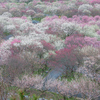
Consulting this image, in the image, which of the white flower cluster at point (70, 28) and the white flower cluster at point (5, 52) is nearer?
the white flower cluster at point (5, 52)

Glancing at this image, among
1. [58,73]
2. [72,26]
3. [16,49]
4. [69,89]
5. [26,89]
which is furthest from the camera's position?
[72,26]

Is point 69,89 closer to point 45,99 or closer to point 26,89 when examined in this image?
point 45,99

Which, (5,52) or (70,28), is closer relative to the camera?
(5,52)

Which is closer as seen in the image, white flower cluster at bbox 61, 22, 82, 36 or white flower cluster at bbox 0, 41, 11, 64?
white flower cluster at bbox 0, 41, 11, 64

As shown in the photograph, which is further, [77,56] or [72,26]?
[72,26]

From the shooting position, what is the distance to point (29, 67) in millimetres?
11992

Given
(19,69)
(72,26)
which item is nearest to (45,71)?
(19,69)

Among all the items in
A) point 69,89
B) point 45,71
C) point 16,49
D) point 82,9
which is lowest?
point 45,71

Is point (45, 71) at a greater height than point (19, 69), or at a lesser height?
lesser

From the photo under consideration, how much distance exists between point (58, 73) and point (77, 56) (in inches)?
109

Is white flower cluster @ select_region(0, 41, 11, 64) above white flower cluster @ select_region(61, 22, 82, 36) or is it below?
below

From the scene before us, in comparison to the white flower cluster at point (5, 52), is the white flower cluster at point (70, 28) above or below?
above

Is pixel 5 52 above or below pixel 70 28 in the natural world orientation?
below

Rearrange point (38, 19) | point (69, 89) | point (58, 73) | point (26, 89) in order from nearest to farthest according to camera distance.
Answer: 1. point (69, 89)
2. point (26, 89)
3. point (58, 73)
4. point (38, 19)
